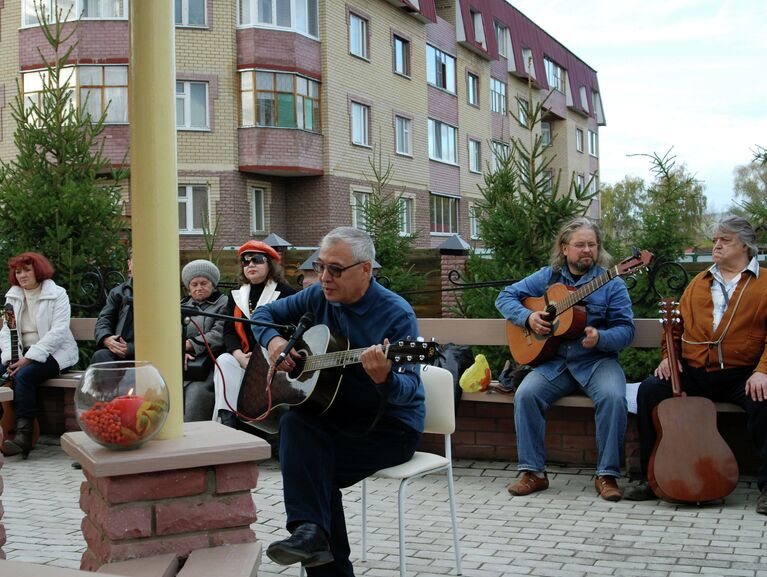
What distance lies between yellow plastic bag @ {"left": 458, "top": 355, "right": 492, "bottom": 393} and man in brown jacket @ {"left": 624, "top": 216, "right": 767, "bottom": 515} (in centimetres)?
119

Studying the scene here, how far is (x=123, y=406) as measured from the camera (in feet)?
10.8

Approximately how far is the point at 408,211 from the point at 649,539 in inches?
1072

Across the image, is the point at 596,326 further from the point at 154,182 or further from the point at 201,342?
the point at 154,182

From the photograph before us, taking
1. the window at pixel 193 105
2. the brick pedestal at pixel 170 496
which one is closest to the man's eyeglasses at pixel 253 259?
the brick pedestal at pixel 170 496

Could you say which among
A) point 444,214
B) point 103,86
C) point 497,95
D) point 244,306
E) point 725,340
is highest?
point 497,95

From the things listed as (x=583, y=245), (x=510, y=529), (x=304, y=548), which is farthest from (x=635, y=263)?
(x=304, y=548)

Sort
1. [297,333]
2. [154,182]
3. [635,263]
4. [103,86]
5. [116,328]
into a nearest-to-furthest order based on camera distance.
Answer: [154,182]
[297,333]
[635,263]
[116,328]
[103,86]

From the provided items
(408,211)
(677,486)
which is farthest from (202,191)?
(677,486)

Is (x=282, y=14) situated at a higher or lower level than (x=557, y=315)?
higher

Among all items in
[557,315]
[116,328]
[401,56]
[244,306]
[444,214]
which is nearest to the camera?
[557,315]

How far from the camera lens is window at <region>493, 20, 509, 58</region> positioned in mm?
40531

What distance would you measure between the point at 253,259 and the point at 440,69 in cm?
2890

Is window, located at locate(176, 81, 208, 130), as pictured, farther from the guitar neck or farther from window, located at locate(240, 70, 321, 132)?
the guitar neck

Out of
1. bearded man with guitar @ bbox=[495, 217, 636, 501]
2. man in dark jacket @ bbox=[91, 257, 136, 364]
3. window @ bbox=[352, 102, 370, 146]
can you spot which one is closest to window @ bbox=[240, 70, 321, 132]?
window @ bbox=[352, 102, 370, 146]
